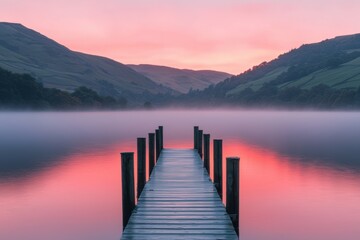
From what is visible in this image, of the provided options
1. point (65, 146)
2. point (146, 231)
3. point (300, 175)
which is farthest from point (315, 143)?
point (146, 231)

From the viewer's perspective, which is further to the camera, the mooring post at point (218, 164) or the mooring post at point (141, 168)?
the mooring post at point (218, 164)

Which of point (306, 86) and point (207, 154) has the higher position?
point (306, 86)

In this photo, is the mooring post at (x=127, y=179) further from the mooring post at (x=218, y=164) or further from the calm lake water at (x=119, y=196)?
the mooring post at (x=218, y=164)

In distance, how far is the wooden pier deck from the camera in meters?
7.85

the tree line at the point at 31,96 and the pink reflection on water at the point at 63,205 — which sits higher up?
the tree line at the point at 31,96

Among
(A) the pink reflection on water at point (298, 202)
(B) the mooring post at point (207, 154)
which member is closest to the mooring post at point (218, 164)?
(A) the pink reflection on water at point (298, 202)

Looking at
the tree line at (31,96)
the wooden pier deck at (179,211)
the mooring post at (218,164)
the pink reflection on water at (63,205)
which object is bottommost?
the pink reflection on water at (63,205)

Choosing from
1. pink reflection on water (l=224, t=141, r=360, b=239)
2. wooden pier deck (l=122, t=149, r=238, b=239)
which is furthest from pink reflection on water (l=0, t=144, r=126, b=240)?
pink reflection on water (l=224, t=141, r=360, b=239)

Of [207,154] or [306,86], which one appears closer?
[207,154]

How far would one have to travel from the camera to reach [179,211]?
30.6ft

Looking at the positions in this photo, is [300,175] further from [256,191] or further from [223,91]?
[223,91]

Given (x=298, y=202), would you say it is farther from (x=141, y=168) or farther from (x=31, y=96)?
(x=31, y=96)

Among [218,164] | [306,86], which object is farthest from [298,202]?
[306,86]

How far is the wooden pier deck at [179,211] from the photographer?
25.8 feet
